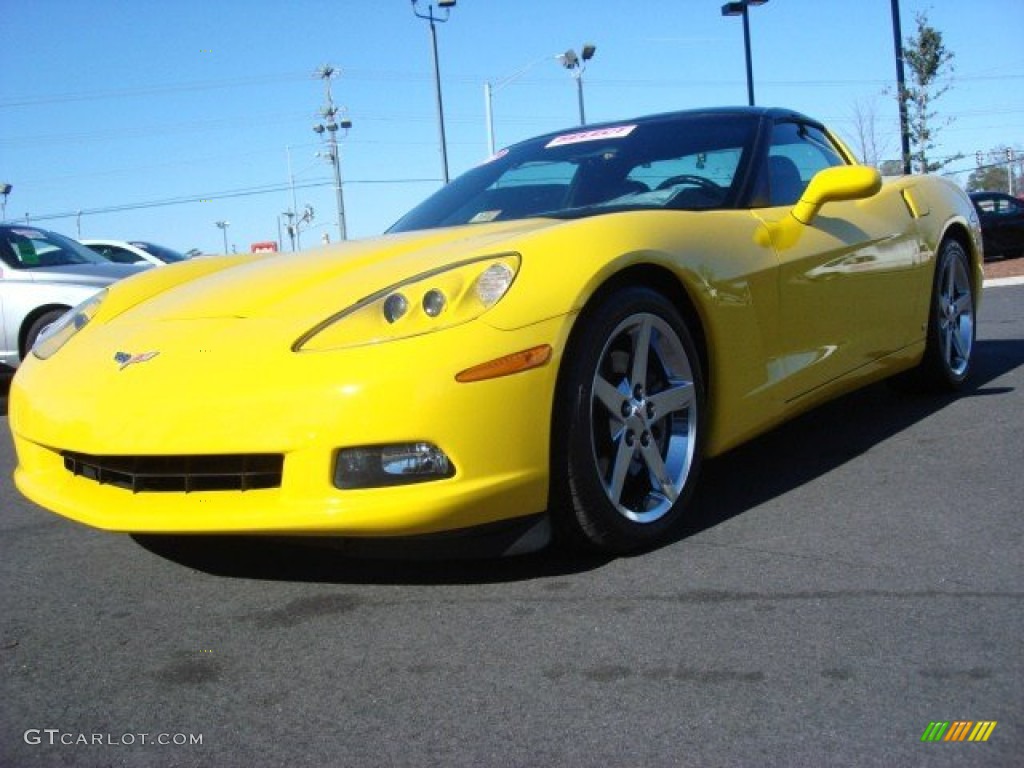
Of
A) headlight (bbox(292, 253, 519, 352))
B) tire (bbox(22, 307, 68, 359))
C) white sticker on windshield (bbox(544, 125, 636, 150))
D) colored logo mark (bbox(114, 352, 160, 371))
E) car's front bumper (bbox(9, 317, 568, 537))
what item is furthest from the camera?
tire (bbox(22, 307, 68, 359))

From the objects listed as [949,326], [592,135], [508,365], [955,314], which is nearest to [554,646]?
[508,365]

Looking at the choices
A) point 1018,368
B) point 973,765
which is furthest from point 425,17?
point 973,765

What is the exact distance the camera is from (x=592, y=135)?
164 inches

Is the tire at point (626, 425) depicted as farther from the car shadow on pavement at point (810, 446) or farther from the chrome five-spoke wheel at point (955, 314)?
the chrome five-spoke wheel at point (955, 314)

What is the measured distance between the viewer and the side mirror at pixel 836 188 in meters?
3.58

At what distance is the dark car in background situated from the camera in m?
17.7

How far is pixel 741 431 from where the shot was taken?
130 inches

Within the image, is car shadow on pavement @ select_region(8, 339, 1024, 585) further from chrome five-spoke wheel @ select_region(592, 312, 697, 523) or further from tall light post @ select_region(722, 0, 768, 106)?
tall light post @ select_region(722, 0, 768, 106)

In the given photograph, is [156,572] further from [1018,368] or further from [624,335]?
[1018,368]

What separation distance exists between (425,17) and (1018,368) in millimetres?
24063

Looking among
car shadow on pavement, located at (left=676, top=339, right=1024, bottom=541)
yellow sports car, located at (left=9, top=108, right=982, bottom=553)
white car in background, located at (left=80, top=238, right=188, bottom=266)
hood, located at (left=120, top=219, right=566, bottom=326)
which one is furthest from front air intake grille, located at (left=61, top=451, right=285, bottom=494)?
white car in background, located at (left=80, top=238, right=188, bottom=266)

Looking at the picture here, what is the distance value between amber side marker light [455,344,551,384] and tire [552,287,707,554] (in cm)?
12

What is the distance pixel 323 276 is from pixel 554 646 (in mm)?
1309

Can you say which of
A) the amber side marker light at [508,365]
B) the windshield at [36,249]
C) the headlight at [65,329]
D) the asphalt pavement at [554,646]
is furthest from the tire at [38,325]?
the amber side marker light at [508,365]
